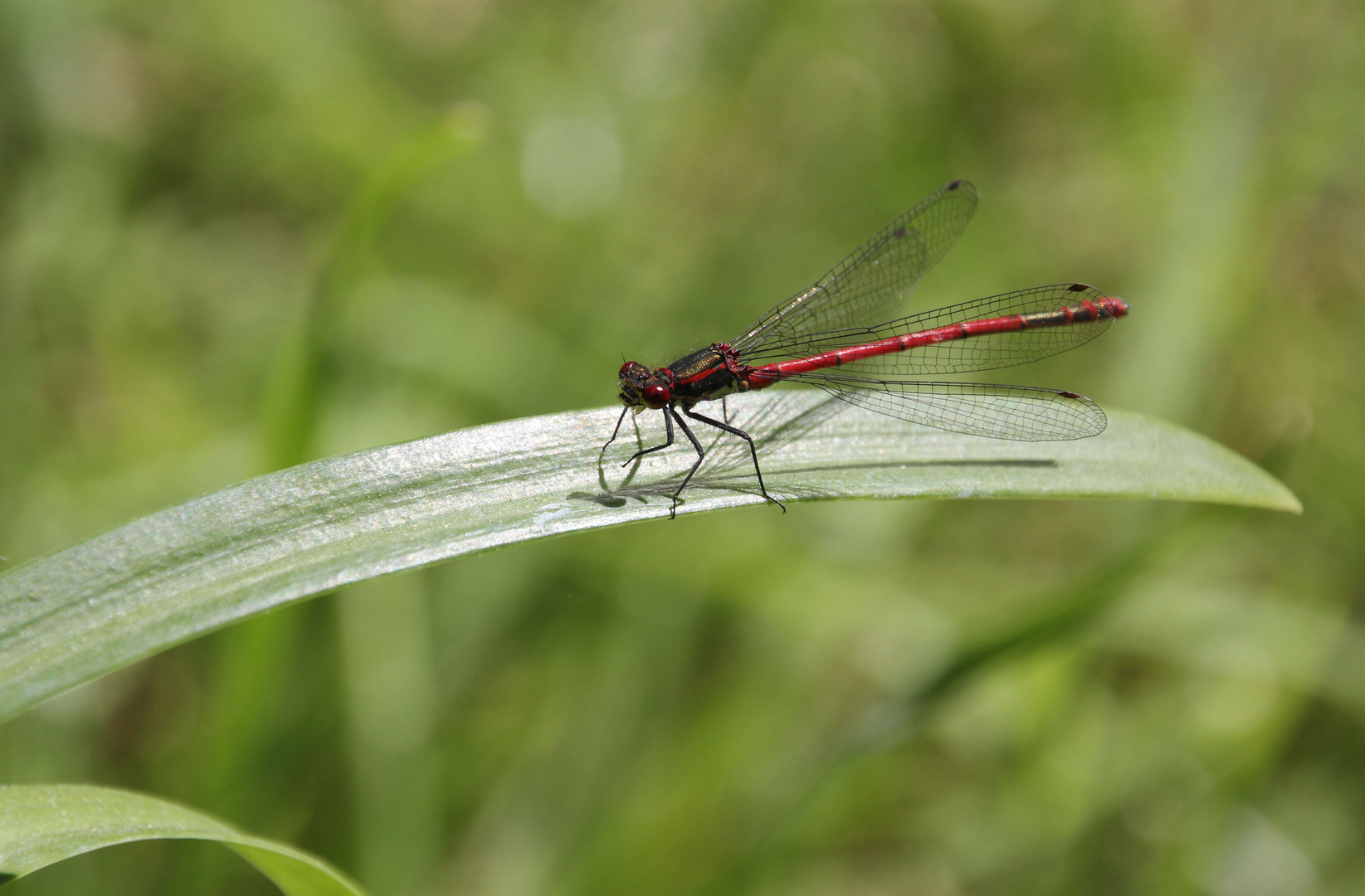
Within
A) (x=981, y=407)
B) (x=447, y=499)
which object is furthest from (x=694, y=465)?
(x=981, y=407)

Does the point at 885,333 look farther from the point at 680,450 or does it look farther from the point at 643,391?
the point at 680,450

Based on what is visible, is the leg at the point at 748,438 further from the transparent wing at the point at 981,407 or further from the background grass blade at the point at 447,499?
the transparent wing at the point at 981,407

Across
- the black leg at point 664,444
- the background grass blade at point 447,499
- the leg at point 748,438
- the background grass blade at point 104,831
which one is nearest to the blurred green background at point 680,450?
the black leg at point 664,444

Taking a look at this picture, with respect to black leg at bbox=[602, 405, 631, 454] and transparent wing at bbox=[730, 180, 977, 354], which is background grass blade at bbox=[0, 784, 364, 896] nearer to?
black leg at bbox=[602, 405, 631, 454]

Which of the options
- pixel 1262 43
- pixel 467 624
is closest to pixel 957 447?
pixel 467 624

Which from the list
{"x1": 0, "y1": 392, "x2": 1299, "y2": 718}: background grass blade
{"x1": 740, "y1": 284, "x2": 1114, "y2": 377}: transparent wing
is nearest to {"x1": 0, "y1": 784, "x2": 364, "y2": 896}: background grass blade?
{"x1": 0, "y1": 392, "x2": 1299, "y2": 718}: background grass blade

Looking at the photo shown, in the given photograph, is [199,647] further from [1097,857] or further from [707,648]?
[1097,857]
